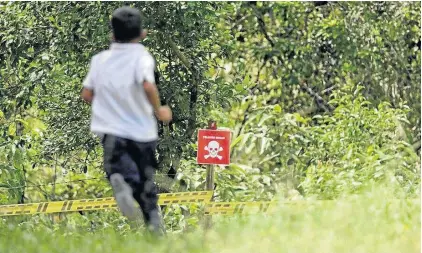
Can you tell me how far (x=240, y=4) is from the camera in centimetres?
1155

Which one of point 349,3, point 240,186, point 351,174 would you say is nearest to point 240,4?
point 349,3

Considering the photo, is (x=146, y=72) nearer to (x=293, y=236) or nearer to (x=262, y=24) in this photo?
(x=293, y=236)

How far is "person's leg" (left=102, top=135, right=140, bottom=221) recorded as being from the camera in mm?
4637

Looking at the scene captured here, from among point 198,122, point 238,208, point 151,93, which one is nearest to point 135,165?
point 151,93

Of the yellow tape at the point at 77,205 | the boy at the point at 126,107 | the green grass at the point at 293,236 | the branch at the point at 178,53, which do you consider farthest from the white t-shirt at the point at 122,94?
the branch at the point at 178,53

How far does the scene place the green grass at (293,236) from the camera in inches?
199

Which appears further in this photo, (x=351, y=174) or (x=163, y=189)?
(x=163, y=189)

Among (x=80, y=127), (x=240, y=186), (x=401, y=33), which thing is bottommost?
(x=240, y=186)

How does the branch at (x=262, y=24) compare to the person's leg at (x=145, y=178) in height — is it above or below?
above

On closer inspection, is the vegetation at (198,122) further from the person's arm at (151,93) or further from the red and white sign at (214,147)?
the person's arm at (151,93)

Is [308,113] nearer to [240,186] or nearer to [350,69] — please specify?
[350,69]

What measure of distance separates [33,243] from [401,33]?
7.65m

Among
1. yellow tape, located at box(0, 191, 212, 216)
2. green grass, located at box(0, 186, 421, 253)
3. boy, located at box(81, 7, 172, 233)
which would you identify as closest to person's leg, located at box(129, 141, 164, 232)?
boy, located at box(81, 7, 172, 233)

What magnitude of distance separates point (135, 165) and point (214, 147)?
7.78 feet
